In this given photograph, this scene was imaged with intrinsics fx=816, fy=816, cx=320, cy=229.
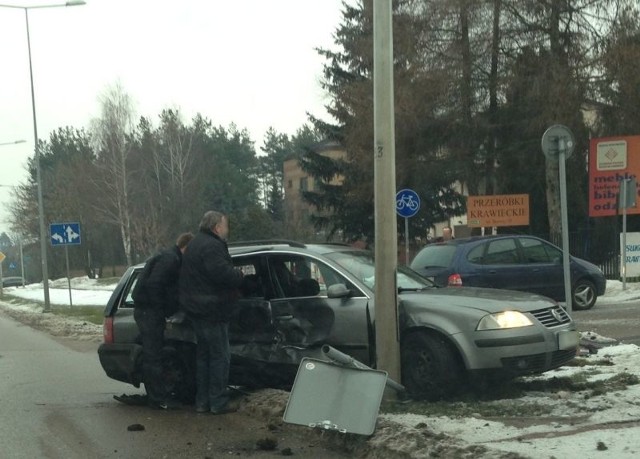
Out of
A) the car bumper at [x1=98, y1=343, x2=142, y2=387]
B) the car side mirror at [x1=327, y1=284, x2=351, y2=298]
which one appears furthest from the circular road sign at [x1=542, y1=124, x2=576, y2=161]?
the car bumper at [x1=98, y1=343, x2=142, y2=387]

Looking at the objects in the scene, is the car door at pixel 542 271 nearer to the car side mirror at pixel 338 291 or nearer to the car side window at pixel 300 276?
the car side window at pixel 300 276

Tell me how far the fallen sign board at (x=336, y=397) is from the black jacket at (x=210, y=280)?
138 cm

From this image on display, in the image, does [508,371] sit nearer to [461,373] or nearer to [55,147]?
[461,373]

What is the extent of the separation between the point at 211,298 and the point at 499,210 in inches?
692

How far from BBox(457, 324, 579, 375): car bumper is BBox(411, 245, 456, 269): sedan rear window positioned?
770 cm

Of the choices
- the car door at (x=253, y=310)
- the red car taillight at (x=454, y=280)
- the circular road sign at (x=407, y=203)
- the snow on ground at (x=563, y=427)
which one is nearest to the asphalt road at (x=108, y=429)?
the car door at (x=253, y=310)

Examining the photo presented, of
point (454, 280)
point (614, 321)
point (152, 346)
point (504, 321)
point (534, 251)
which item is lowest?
point (614, 321)

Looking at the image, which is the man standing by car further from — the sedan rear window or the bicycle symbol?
the bicycle symbol

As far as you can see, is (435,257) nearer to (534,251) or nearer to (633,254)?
(534,251)

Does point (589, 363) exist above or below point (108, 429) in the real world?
above

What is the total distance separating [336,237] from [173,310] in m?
35.7

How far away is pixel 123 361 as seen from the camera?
866 centimetres

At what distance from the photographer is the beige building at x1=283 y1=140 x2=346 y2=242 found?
44803 millimetres

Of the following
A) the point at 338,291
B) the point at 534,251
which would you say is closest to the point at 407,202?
the point at 534,251
